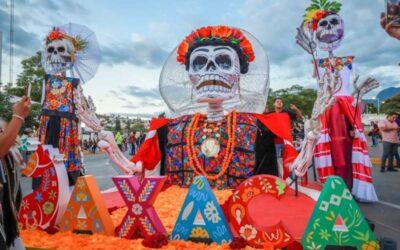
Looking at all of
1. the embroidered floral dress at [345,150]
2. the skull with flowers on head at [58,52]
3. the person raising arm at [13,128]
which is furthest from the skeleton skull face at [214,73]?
the skull with flowers on head at [58,52]

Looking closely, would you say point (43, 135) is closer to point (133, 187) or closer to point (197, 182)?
point (133, 187)

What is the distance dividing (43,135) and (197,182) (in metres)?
3.64

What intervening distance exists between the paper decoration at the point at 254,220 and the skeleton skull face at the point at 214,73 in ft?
4.04

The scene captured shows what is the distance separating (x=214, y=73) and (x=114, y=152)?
1.22m

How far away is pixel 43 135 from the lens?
5.27 m

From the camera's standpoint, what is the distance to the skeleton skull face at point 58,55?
563 centimetres

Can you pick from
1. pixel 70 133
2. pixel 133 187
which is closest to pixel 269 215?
pixel 133 187

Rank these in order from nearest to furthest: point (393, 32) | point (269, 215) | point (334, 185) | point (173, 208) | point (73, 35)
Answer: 1. point (393, 32)
2. point (334, 185)
3. point (269, 215)
4. point (173, 208)
5. point (73, 35)

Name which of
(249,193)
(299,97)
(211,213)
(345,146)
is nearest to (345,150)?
(345,146)

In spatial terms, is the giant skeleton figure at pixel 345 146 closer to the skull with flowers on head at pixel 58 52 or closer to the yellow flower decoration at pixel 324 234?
the yellow flower decoration at pixel 324 234

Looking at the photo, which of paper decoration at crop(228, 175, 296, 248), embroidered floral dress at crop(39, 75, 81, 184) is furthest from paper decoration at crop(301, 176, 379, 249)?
embroidered floral dress at crop(39, 75, 81, 184)

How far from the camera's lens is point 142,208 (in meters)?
2.48

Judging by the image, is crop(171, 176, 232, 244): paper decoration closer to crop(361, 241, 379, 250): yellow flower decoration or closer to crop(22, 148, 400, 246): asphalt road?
crop(361, 241, 379, 250): yellow flower decoration

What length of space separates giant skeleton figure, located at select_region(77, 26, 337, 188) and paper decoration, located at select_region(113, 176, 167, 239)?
74 centimetres
